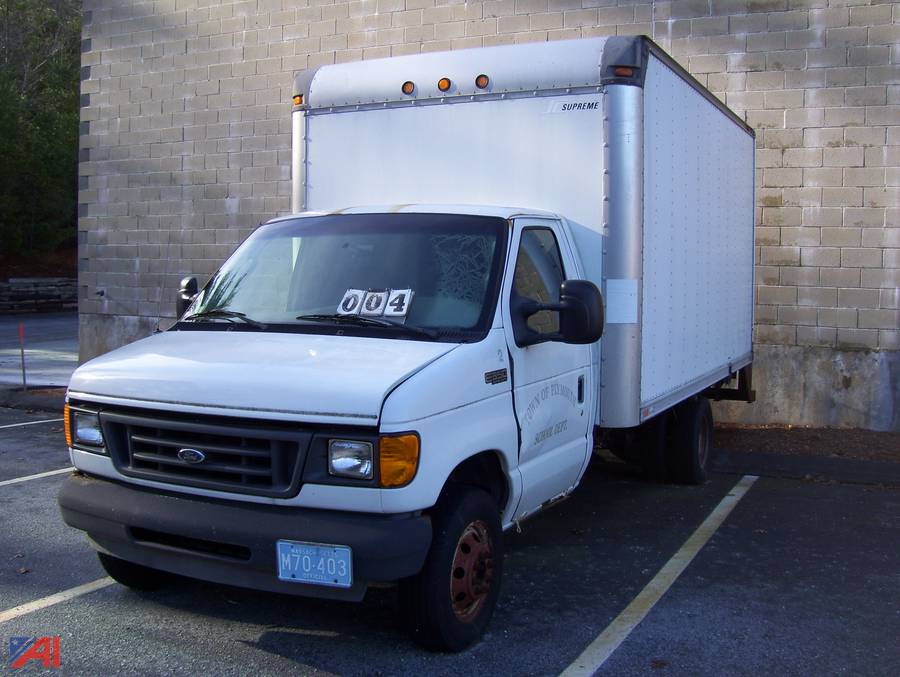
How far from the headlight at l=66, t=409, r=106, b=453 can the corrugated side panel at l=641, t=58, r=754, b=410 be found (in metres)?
3.13

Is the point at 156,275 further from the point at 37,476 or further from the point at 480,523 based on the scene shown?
the point at 480,523

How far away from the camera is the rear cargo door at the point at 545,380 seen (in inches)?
190

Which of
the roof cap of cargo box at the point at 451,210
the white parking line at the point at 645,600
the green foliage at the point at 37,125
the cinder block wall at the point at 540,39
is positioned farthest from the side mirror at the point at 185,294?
the green foliage at the point at 37,125

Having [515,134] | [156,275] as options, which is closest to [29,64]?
[156,275]

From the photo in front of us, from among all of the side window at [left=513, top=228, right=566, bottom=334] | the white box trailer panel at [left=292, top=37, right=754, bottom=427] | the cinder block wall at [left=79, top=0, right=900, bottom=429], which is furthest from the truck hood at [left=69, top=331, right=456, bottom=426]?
the cinder block wall at [left=79, top=0, right=900, bottom=429]

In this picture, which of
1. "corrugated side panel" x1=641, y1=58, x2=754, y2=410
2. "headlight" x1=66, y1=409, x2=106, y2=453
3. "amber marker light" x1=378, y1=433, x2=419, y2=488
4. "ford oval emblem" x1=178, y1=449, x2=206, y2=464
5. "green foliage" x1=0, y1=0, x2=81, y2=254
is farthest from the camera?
"green foliage" x1=0, y1=0, x2=81, y2=254

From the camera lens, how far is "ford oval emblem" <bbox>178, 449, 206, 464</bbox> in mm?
4102

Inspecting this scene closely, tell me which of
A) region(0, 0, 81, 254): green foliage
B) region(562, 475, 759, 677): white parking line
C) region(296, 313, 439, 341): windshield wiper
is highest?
region(0, 0, 81, 254): green foliage

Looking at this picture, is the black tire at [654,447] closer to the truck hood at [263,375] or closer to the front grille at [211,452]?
the truck hood at [263,375]

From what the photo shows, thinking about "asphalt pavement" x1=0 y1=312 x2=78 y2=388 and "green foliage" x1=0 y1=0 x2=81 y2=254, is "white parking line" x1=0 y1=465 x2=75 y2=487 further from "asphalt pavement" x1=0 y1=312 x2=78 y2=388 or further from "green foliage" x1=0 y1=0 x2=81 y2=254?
"green foliage" x1=0 y1=0 x2=81 y2=254

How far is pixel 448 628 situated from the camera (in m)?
4.21

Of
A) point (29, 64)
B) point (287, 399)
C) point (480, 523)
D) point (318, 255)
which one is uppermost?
point (29, 64)

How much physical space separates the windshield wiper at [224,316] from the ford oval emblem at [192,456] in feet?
2.74

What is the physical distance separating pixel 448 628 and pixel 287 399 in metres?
1.26
